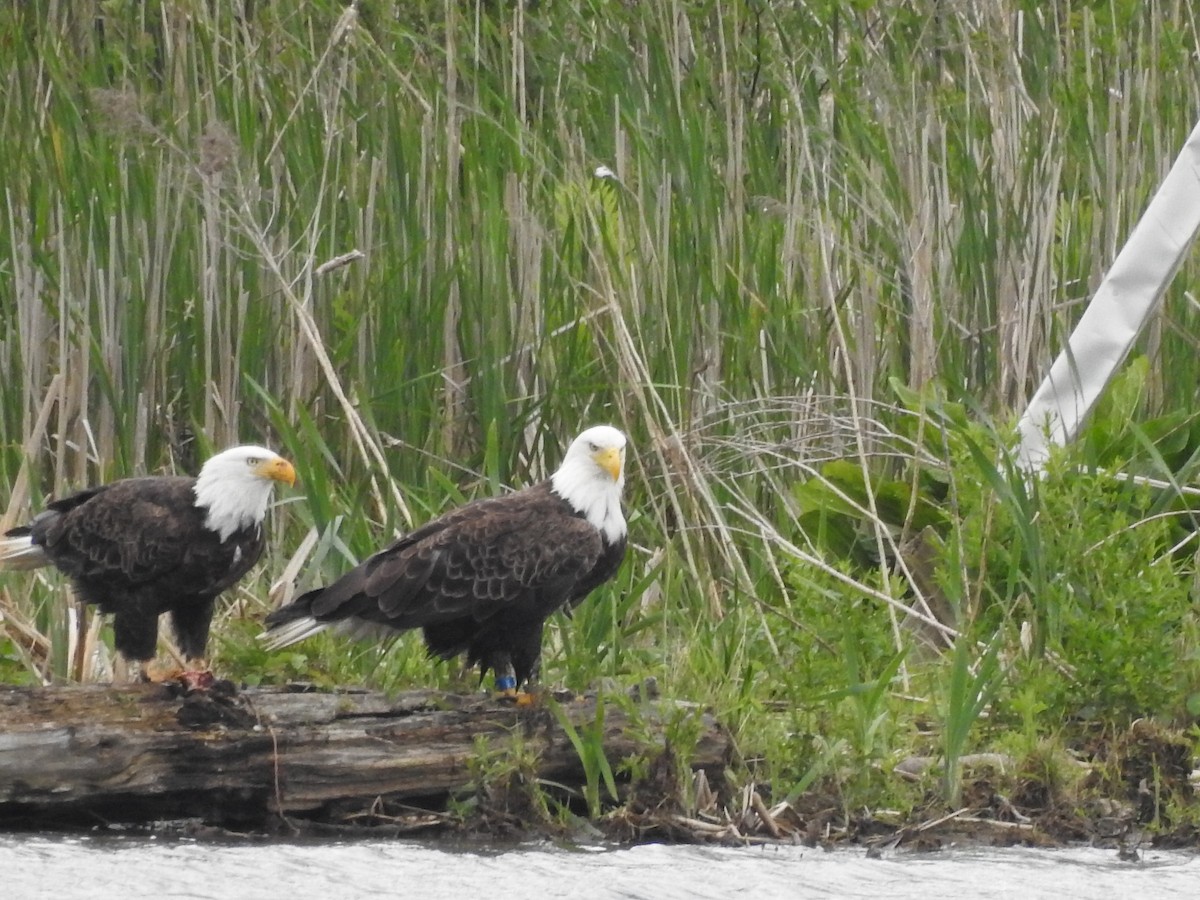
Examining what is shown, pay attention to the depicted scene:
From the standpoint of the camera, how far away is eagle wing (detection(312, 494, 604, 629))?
464 centimetres

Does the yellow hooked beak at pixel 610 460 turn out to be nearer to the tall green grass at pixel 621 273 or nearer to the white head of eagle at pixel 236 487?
the tall green grass at pixel 621 273

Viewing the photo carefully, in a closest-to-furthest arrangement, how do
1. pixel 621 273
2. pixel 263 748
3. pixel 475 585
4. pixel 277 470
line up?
pixel 263 748
pixel 475 585
pixel 277 470
pixel 621 273

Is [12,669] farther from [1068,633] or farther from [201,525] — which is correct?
[1068,633]

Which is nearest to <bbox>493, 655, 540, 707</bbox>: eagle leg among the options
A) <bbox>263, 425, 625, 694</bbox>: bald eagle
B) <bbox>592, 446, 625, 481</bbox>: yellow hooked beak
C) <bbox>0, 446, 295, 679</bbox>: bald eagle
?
<bbox>263, 425, 625, 694</bbox>: bald eagle

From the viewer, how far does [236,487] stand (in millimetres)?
4855

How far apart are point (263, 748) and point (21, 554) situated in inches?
46.6

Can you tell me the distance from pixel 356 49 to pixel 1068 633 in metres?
3.25

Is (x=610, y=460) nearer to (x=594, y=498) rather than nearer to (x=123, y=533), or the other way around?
(x=594, y=498)

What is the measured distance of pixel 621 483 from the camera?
5.08 m

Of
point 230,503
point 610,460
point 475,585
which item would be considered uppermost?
point 610,460

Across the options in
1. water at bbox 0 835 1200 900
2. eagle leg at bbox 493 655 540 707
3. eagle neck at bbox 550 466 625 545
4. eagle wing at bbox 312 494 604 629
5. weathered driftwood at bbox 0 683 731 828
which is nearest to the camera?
water at bbox 0 835 1200 900

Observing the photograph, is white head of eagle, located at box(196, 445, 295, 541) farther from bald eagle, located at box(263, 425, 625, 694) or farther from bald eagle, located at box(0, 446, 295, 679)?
bald eagle, located at box(263, 425, 625, 694)

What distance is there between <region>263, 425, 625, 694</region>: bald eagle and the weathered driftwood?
34 cm

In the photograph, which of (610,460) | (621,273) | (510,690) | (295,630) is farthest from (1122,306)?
(295,630)
